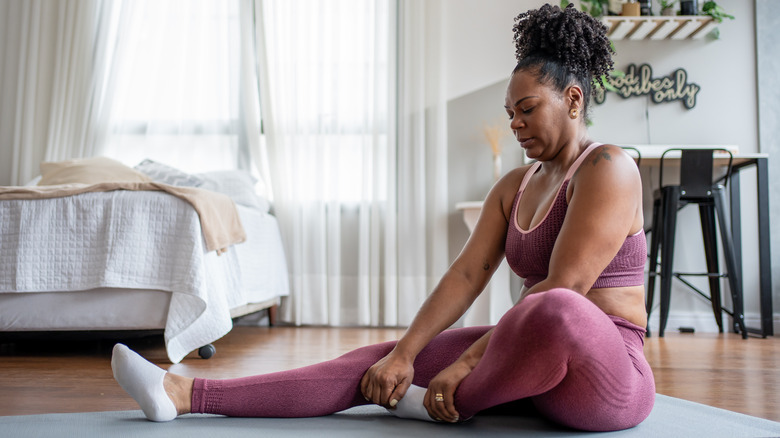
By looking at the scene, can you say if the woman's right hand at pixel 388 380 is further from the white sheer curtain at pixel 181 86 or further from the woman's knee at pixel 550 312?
the white sheer curtain at pixel 181 86

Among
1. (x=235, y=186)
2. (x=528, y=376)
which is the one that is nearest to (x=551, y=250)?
(x=528, y=376)

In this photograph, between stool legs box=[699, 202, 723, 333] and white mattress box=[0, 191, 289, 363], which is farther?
stool legs box=[699, 202, 723, 333]

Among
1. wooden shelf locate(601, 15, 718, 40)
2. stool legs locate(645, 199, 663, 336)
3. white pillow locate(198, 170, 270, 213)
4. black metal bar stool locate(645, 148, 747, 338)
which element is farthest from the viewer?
wooden shelf locate(601, 15, 718, 40)

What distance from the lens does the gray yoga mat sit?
1.16 metres

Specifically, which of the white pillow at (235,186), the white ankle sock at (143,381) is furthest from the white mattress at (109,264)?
the white ankle sock at (143,381)

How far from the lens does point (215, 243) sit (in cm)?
244

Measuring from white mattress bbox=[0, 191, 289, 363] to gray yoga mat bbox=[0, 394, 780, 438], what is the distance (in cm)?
103

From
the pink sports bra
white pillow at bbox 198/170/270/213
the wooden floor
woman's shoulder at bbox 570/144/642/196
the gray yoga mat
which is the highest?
white pillow at bbox 198/170/270/213

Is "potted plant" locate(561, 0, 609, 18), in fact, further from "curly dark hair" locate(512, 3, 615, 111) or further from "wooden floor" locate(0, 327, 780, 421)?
"curly dark hair" locate(512, 3, 615, 111)

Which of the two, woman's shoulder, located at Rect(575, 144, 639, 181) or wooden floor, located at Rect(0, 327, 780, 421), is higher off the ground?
woman's shoulder, located at Rect(575, 144, 639, 181)

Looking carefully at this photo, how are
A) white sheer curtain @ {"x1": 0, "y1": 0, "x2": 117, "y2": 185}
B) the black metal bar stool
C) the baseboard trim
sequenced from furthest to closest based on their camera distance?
1. white sheer curtain @ {"x1": 0, "y1": 0, "x2": 117, "y2": 185}
2. the baseboard trim
3. the black metal bar stool

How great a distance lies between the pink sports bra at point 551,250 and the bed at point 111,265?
4.67ft

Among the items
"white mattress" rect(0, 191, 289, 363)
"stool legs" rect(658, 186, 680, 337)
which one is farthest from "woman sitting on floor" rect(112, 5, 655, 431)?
"stool legs" rect(658, 186, 680, 337)

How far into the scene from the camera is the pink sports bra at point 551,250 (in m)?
1.20
